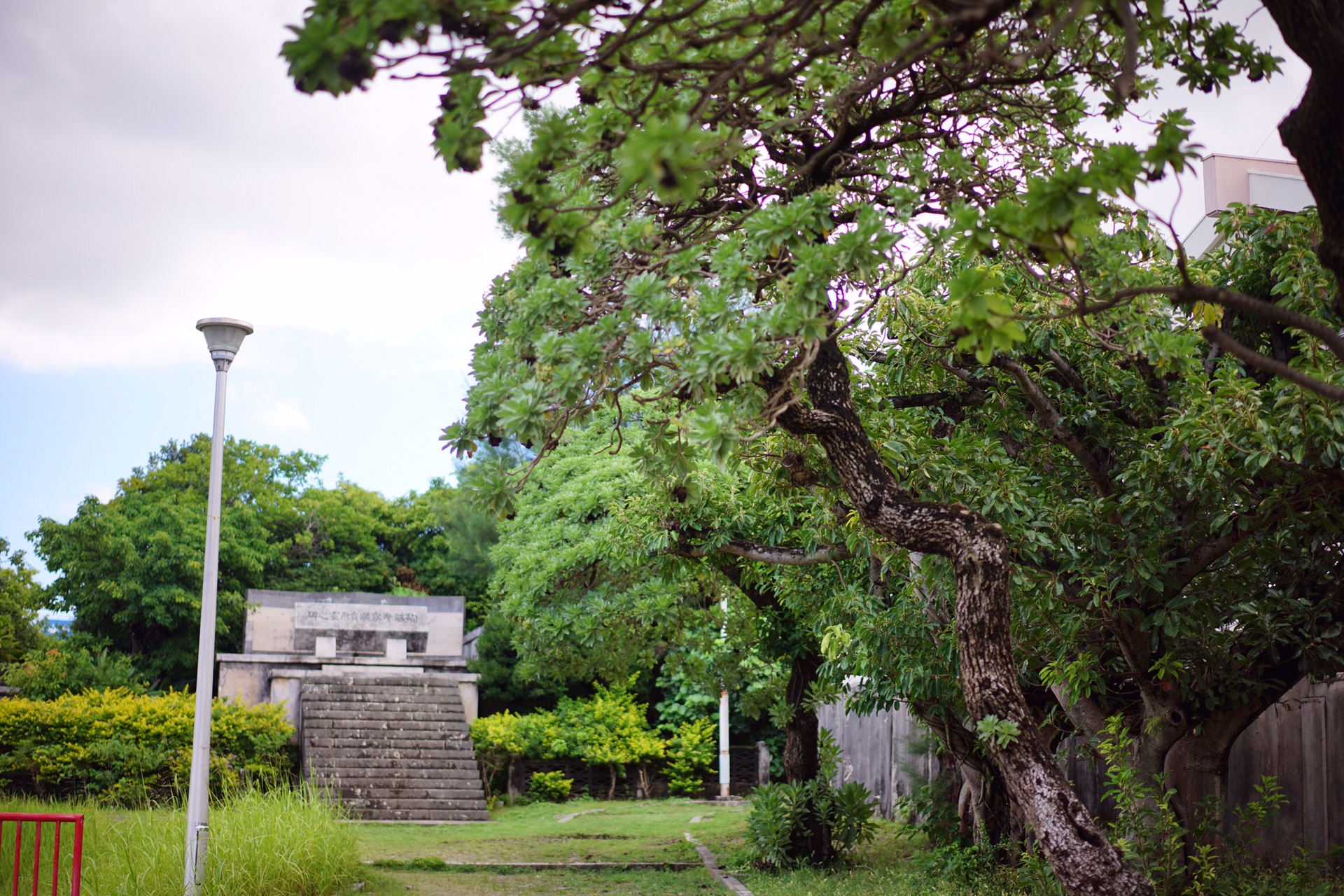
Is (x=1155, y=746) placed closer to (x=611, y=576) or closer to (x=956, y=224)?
(x=956, y=224)

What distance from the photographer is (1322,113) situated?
347 cm

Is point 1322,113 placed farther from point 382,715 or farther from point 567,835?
point 382,715

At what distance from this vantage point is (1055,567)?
22.0ft

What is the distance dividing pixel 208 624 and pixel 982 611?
5.61 m

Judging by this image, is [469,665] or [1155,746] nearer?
[1155,746]

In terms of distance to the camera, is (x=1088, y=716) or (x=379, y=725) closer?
(x=1088, y=716)

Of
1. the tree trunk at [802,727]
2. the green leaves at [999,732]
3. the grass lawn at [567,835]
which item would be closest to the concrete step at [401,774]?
the grass lawn at [567,835]

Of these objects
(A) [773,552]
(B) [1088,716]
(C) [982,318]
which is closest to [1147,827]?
(B) [1088,716]

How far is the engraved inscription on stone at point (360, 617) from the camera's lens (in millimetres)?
20000

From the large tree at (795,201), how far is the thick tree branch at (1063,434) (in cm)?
61

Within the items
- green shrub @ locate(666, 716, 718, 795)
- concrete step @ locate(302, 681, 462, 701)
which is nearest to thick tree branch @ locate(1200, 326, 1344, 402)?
concrete step @ locate(302, 681, 462, 701)

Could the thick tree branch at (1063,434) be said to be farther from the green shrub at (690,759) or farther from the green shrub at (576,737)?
the green shrub at (690,759)

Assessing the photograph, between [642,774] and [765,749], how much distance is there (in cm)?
227

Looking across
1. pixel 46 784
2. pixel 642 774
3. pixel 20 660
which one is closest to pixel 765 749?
pixel 642 774
